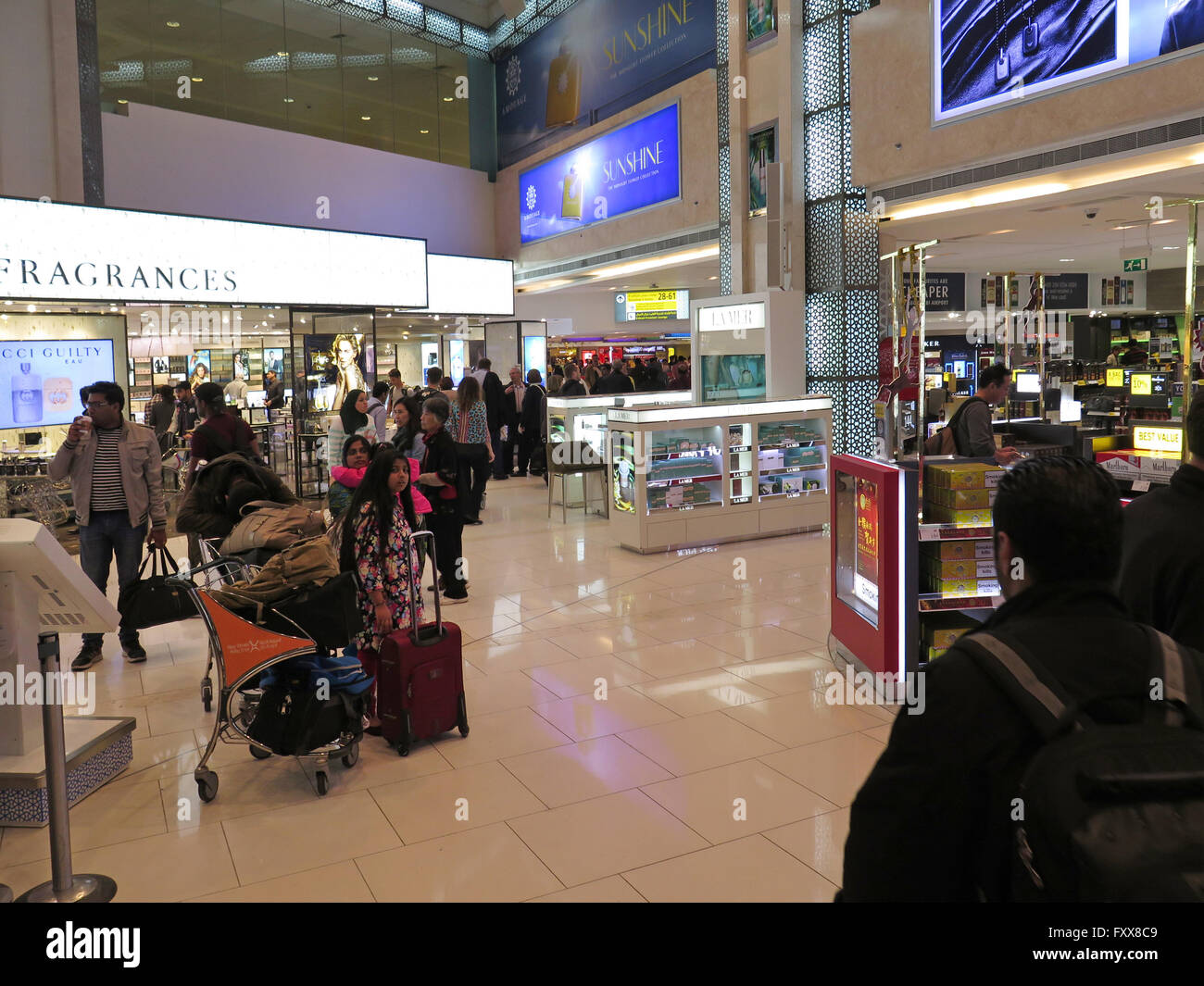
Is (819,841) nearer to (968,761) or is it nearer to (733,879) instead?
(733,879)

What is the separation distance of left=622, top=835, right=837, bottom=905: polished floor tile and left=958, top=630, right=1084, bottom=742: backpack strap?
1997 millimetres

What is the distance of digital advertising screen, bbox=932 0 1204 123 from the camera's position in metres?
7.00

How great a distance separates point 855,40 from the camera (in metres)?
9.79

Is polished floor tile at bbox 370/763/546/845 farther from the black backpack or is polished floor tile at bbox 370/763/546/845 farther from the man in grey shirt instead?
the man in grey shirt

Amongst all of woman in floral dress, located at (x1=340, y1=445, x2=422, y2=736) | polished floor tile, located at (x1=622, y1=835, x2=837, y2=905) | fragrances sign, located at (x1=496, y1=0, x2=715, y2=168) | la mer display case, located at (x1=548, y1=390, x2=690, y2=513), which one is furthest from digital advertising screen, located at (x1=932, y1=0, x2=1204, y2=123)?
polished floor tile, located at (x1=622, y1=835, x2=837, y2=905)

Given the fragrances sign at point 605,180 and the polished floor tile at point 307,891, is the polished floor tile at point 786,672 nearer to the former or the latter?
the polished floor tile at point 307,891

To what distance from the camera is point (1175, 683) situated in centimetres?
118

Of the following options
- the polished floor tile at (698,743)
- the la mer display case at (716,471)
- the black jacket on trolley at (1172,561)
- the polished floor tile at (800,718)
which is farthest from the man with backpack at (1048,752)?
the la mer display case at (716,471)

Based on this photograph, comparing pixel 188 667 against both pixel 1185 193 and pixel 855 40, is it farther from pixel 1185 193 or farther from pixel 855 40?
pixel 1185 193

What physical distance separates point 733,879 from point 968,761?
A: 80.3 inches

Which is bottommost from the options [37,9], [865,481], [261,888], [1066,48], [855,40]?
[261,888]

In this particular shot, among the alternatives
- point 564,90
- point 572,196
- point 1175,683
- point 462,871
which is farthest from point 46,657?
point 564,90
